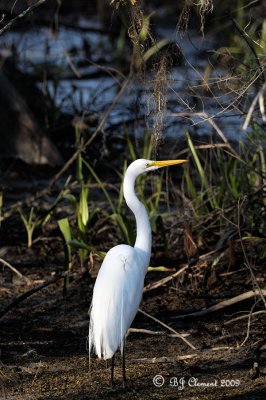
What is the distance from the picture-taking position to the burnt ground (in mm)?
3766

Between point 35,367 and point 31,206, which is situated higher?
point 31,206

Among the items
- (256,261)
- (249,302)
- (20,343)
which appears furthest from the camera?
(256,261)

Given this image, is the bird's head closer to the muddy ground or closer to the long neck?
the long neck

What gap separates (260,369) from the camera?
12.7 feet

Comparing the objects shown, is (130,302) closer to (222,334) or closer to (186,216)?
(222,334)

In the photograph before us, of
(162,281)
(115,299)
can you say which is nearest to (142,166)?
(115,299)

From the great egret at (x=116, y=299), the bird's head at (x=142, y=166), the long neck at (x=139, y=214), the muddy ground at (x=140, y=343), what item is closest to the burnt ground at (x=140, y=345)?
the muddy ground at (x=140, y=343)

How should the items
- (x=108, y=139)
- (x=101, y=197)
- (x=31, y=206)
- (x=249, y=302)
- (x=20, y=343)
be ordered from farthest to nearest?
1. (x=108, y=139)
2. (x=101, y=197)
3. (x=31, y=206)
4. (x=249, y=302)
5. (x=20, y=343)

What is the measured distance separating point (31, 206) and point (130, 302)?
2.18 meters

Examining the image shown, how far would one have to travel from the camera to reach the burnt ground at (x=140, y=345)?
377 cm

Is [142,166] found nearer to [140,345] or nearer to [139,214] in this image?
[139,214]

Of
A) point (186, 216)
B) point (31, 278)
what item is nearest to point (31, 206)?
point (31, 278)

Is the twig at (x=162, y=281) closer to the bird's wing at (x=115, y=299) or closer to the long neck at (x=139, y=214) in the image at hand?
the long neck at (x=139, y=214)

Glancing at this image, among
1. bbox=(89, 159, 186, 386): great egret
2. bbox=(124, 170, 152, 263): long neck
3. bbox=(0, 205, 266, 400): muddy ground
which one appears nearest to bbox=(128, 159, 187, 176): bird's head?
bbox=(124, 170, 152, 263): long neck
